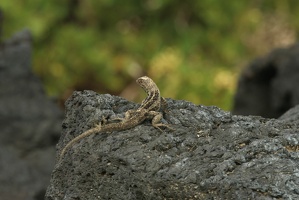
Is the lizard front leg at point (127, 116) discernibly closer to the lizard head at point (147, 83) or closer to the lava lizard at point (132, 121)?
the lava lizard at point (132, 121)

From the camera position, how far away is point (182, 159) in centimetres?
432

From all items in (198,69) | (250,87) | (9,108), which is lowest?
(9,108)

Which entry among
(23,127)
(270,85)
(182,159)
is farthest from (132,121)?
(270,85)

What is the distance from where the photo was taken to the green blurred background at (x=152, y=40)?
15.4m

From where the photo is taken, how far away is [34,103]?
27.4ft

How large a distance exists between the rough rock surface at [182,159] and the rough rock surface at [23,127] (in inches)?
98.7

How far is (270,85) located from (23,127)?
3.00m

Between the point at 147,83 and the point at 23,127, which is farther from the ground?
the point at 23,127

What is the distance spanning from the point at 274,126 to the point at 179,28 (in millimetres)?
13487

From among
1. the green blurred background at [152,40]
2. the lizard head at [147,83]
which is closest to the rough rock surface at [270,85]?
the lizard head at [147,83]

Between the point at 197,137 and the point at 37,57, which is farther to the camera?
the point at 37,57

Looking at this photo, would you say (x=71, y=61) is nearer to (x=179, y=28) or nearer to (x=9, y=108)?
(x=179, y=28)

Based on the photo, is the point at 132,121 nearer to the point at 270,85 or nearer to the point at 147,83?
the point at 147,83

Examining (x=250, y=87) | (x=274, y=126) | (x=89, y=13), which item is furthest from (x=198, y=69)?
(x=274, y=126)
